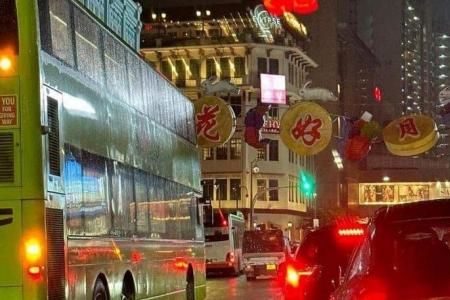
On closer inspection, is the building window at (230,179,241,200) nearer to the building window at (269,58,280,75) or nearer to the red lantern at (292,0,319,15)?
the building window at (269,58,280,75)


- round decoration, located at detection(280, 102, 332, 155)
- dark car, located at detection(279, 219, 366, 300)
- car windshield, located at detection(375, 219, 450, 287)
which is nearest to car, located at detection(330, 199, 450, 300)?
car windshield, located at detection(375, 219, 450, 287)

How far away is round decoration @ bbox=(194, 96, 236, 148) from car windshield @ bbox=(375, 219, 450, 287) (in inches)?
955

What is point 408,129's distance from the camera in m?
32.1

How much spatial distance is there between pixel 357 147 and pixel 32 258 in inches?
1113

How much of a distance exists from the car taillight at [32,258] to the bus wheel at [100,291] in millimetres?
2158

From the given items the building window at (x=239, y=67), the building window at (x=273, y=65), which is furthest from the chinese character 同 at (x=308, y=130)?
the building window at (x=273, y=65)

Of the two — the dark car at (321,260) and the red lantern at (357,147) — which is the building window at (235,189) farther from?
the dark car at (321,260)

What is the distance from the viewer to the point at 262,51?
84.8 meters

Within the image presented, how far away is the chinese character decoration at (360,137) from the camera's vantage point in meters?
36.2

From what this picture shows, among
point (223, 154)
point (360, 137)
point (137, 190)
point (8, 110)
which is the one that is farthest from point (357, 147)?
point (223, 154)

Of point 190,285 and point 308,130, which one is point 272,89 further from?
point 190,285

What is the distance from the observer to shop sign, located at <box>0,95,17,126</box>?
1005 centimetres

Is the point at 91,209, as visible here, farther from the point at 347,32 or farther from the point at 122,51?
the point at 347,32

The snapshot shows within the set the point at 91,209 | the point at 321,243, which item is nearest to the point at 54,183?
the point at 91,209
